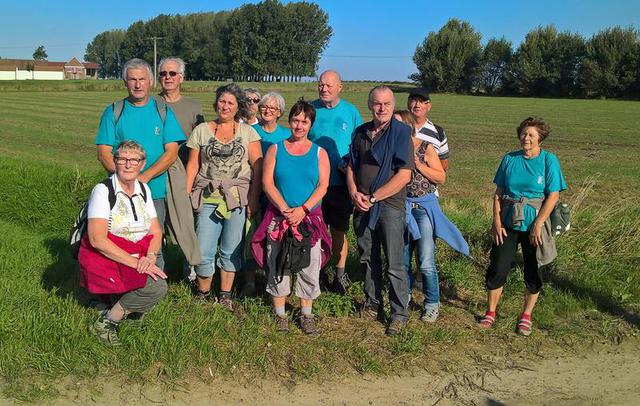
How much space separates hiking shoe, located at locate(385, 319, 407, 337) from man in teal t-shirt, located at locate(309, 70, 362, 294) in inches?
34.9

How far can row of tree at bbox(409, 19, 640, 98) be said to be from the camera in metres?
68.8

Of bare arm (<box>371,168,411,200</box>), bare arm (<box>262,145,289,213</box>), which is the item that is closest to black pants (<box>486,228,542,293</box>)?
bare arm (<box>371,168,411,200</box>)

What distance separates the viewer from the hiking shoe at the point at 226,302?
4758 mm

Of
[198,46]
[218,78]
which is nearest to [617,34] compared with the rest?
[218,78]

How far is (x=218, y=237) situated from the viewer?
4.88 metres

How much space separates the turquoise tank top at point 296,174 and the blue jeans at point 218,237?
1.78 ft

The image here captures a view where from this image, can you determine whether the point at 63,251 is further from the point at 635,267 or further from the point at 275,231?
the point at 635,267

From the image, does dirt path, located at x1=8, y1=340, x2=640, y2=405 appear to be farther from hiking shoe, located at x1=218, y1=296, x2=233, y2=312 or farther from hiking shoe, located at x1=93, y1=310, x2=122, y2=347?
hiking shoe, located at x1=218, y1=296, x2=233, y2=312

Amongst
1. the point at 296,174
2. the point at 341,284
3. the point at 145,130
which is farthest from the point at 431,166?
the point at 145,130

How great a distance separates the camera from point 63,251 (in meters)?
6.09

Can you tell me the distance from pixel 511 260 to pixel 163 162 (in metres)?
2.80

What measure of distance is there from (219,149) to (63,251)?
8.28 ft

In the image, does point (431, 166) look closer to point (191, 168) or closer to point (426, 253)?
point (426, 253)

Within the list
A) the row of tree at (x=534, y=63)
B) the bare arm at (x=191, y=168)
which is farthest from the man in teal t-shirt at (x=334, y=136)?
the row of tree at (x=534, y=63)
